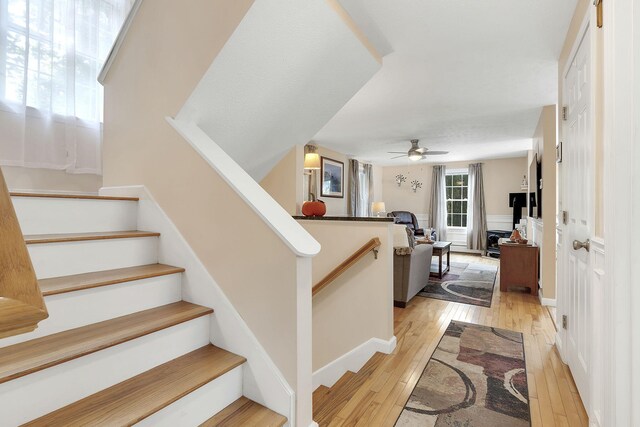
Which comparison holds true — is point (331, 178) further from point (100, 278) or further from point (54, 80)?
point (100, 278)

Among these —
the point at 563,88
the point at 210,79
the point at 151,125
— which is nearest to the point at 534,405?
the point at 563,88

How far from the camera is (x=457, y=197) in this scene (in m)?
8.52

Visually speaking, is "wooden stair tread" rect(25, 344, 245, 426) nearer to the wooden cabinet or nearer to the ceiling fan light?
the ceiling fan light

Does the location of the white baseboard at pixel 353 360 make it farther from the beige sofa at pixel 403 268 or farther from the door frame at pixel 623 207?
the door frame at pixel 623 207

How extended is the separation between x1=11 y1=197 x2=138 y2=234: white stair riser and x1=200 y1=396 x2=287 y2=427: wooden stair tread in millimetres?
1199

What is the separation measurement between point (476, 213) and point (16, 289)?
346 inches

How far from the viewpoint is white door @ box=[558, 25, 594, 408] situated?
1653mm

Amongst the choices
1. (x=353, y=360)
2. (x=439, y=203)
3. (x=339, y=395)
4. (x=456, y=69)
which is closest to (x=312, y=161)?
(x=456, y=69)

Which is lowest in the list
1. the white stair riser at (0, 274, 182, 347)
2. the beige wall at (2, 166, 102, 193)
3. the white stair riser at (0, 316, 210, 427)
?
the white stair riser at (0, 316, 210, 427)

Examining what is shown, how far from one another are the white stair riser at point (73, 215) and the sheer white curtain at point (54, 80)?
980mm

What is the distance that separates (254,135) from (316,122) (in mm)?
659

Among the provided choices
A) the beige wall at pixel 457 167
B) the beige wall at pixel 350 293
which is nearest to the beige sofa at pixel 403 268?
the beige wall at pixel 350 293

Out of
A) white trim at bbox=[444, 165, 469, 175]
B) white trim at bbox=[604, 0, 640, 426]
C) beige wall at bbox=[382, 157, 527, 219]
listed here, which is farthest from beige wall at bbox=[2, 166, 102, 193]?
white trim at bbox=[444, 165, 469, 175]

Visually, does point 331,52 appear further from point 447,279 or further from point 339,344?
point 447,279
